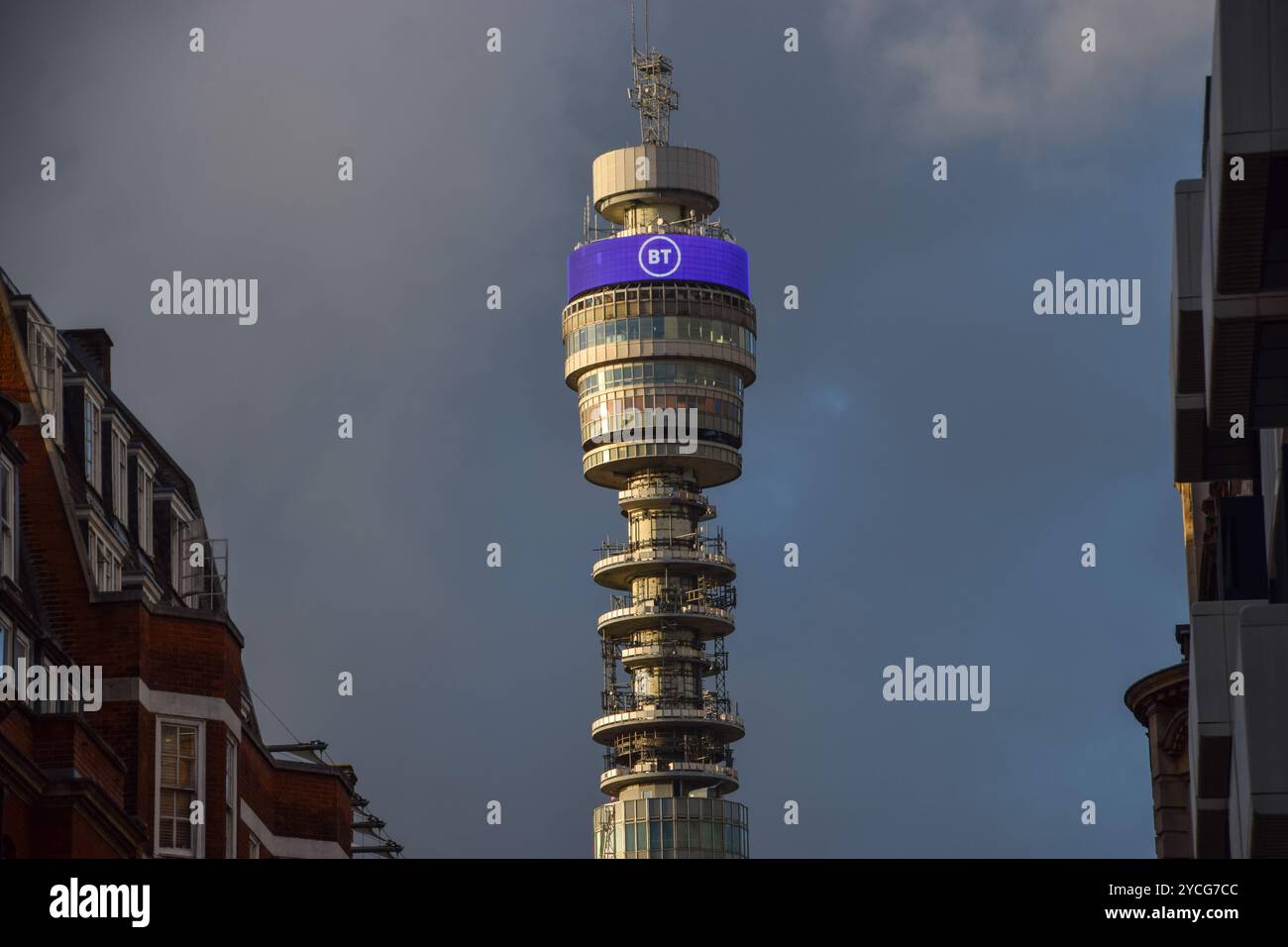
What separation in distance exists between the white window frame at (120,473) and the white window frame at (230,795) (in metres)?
11.5

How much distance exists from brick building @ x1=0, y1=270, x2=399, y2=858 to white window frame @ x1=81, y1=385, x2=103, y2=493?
7cm

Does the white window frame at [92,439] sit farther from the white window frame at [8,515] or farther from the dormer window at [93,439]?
the white window frame at [8,515]

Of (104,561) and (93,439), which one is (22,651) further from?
(93,439)

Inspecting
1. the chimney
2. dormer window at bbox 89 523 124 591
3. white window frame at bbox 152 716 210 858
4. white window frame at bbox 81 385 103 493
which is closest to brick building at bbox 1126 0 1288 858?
white window frame at bbox 152 716 210 858

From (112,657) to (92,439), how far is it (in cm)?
1294

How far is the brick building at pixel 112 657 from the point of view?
3956 centimetres

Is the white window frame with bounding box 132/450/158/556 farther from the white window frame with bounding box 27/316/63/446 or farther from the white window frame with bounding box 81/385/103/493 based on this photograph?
the white window frame with bounding box 27/316/63/446

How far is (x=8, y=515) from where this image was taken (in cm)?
4391

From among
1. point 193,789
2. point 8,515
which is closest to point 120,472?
point 193,789

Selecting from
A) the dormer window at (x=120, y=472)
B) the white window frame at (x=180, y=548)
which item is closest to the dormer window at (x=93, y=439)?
the dormer window at (x=120, y=472)

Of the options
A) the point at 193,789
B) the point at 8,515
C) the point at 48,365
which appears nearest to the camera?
the point at 8,515

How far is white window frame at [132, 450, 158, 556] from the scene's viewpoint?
212 ft

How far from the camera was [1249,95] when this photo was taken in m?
21.8
